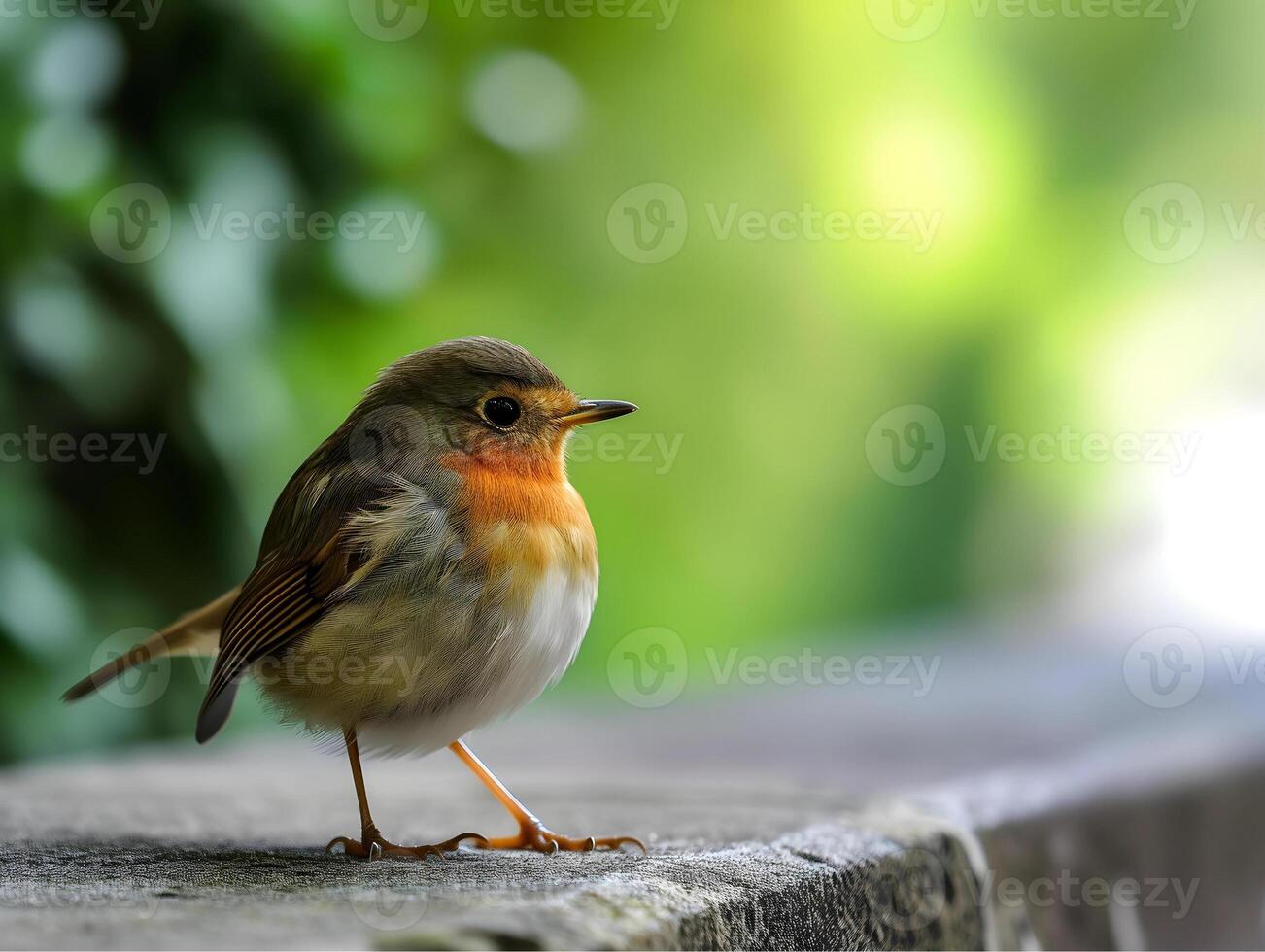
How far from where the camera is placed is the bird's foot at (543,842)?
2465 millimetres

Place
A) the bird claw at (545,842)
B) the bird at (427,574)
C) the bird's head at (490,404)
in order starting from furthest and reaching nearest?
the bird's head at (490,404), the bird claw at (545,842), the bird at (427,574)

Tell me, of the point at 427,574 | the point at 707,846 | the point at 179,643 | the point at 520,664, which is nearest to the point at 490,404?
the point at 427,574

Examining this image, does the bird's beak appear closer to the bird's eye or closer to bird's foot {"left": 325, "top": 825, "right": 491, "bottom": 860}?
the bird's eye

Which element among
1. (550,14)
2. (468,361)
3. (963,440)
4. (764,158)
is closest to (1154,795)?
(468,361)

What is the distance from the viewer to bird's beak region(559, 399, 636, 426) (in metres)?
2.74

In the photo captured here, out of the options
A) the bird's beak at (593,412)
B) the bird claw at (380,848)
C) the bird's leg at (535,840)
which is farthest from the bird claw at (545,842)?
the bird's beak at (593,412)

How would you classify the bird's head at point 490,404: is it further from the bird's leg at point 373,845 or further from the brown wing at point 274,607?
the bird's leg at point 373,845

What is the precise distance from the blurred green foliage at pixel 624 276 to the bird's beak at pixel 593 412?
229 cm

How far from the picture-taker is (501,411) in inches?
106

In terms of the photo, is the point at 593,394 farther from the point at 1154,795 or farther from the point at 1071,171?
the point at 1154,795

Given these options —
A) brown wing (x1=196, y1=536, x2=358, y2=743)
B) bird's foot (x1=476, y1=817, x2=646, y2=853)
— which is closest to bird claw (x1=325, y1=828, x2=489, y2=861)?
bird's foot (x1=476, y1=817, x2=646, y2=853)

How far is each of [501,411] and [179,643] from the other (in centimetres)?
115

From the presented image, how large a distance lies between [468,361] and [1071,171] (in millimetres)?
7107

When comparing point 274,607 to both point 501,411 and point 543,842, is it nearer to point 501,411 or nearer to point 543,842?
point 501,411
